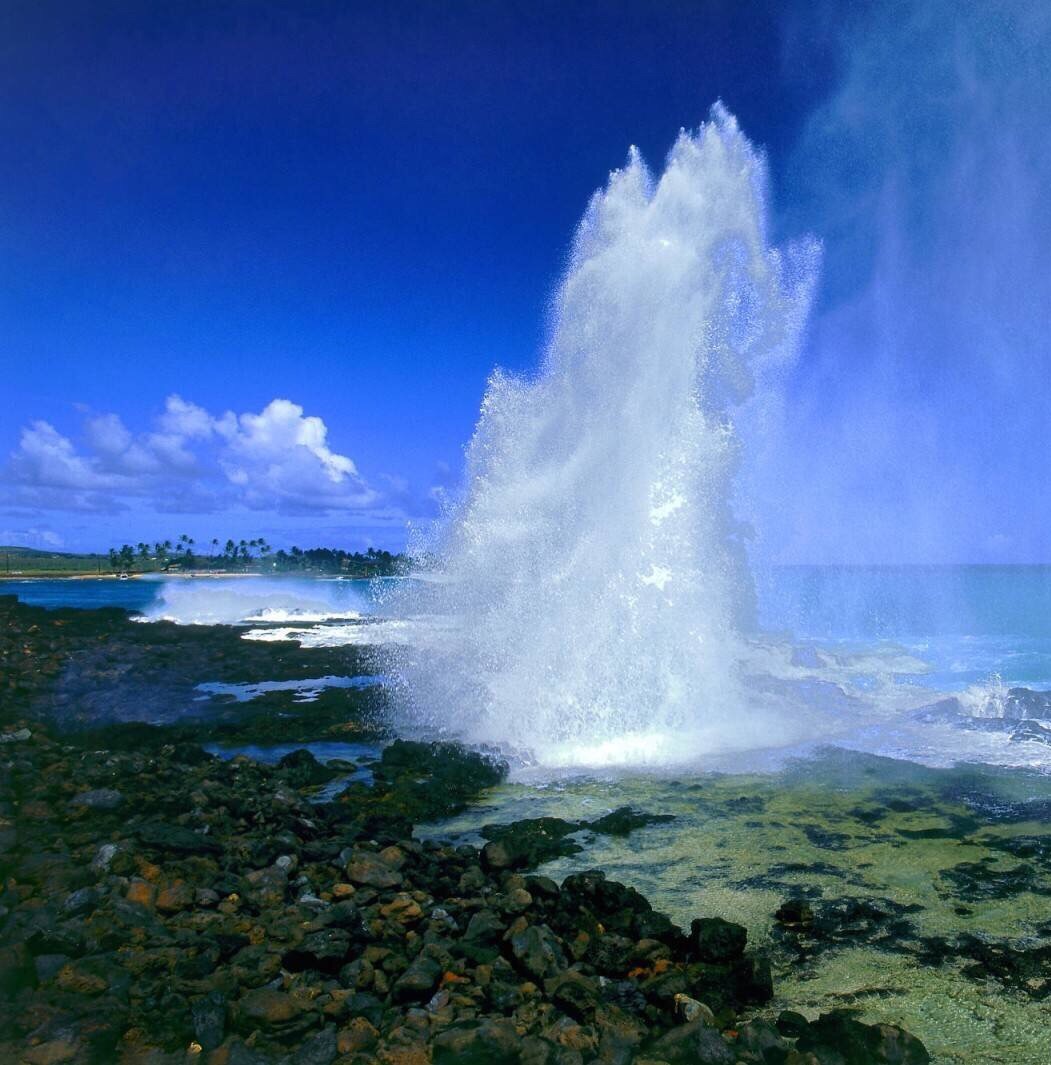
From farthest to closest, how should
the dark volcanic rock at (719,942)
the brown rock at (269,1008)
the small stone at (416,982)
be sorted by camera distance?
the dark volcanic rock at (719,942) < the small stone at (416,982) < the brown rock at (269,1008)

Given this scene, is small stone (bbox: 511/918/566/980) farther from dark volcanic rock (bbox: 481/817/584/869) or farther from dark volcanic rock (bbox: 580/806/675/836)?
dark volcanic rock (bbox: 580/806/675/836)

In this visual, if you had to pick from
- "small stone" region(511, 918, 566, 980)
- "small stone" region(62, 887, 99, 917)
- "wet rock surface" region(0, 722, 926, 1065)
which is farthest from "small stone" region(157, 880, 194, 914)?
"small stone" region(511, 918, 566, 980)

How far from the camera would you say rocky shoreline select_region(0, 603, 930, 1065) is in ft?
16.4

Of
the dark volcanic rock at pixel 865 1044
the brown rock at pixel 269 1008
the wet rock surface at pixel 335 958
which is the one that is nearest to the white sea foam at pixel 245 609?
the wet rock surface at pixel 335 958

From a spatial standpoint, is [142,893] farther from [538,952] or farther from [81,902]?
[538,952]

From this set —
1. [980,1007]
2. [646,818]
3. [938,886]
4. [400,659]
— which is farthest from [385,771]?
[400,659]

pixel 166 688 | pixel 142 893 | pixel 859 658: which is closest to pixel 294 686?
pixel 166 688

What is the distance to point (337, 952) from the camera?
6.11 metres

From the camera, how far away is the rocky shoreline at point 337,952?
5004 mm

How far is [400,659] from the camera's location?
997 inches

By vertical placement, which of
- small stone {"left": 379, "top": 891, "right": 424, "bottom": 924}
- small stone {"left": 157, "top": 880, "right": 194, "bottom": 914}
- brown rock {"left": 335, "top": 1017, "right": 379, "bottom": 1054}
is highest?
small stone {"left": 157, "top": 880, "right": 194, "bottom": 914}

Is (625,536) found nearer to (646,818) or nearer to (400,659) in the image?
(646,818)

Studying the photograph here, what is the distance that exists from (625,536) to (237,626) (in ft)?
113

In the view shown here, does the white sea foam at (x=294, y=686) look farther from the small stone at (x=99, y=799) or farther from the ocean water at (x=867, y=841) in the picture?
the small stone at (x=99, y=799)
